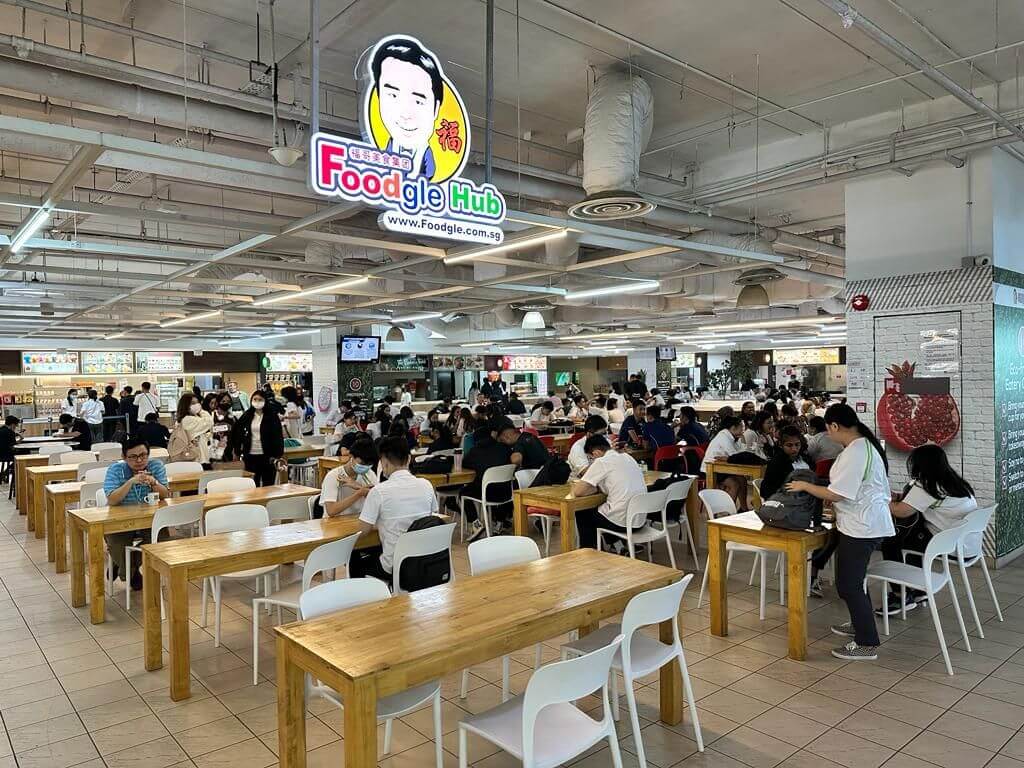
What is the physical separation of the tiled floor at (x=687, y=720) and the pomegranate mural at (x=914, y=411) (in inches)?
77.3

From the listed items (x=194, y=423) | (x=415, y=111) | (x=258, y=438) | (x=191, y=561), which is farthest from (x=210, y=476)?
(x=415, y=111)

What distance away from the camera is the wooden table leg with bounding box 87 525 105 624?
4938 millimetres

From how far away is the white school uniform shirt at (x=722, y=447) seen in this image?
748 centimetres

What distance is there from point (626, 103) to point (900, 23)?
2040 mm

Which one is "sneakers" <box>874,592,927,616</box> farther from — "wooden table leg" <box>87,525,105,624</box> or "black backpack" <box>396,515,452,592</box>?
"wooden table leg" <box>87,525,105,624</box>

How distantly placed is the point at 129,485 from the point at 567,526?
3.58 meters

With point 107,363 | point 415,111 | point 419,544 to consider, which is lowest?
point 419,544

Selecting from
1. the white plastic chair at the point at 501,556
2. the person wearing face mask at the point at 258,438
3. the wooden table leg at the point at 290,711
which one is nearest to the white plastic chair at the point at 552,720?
the wooden table leg at the point at 290,711

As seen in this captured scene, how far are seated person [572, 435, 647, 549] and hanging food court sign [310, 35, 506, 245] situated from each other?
232cm

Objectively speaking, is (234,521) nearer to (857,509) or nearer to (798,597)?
(798,597)

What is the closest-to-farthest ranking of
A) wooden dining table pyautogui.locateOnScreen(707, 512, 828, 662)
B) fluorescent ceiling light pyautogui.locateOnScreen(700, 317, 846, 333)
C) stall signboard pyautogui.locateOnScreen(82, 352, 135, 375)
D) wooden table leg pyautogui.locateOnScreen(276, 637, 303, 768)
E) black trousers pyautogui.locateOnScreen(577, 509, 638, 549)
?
1. wooden table leg pyautogui.locateOnScreen(276, 637, 303, 768)
2. wooden dining table pyautogui.locateOnScreen(707, 512, 828, 662)
3. black trousers pyautogui.locateOnScreen(577, 509, 638, 549)
4. fluorescent ceiling light pyautogui.locateOnScreen(700, 317, 846, 333)
5. stall signboard pyautogui.locateOnScreen(82, 352, 135, 375)

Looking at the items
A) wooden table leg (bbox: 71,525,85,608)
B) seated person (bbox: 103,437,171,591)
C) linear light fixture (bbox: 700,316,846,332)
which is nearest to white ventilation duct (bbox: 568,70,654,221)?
seated person (bbox: 103,437,171,591)

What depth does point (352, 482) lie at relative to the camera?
200 inches

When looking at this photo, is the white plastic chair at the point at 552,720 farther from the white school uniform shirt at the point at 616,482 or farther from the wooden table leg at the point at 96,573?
the wooden table leg at the point at 96,573
